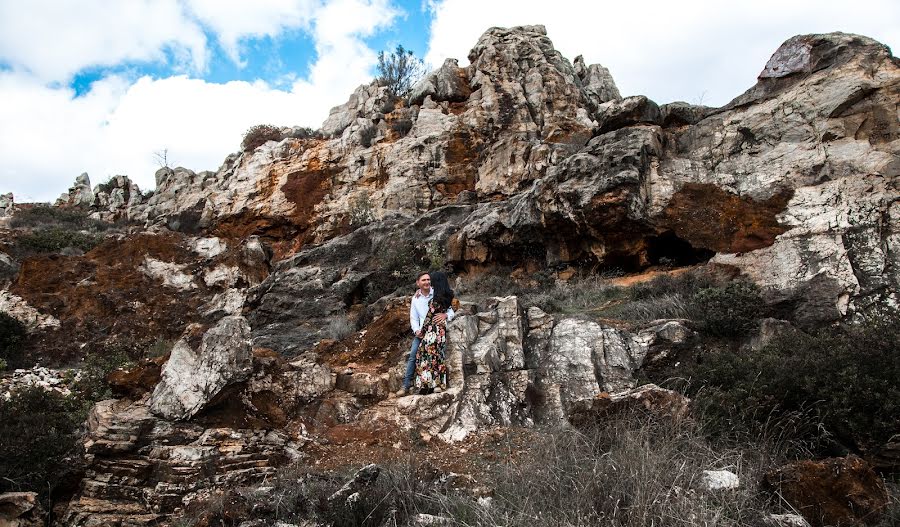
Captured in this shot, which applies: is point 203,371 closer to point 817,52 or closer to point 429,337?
point 429,337

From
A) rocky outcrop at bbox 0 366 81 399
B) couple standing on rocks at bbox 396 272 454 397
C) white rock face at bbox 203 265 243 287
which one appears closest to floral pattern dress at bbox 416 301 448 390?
couple standing on rocks at bbox 396 272 454 397

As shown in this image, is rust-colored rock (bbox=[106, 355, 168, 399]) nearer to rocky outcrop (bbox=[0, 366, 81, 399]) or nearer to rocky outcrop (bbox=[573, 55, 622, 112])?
rocky outcrop (bbox=[0, 366, 81, 399])

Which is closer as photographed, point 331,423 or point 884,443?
point 884,443

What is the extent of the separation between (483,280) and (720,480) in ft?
28.7

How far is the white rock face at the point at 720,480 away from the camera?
137 inches

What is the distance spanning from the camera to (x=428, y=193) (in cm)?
1764

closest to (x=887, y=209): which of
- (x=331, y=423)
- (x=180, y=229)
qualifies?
(x=331, y=423)

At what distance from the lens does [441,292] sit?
706cm

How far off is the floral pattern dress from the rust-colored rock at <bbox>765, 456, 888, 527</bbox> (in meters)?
3.86

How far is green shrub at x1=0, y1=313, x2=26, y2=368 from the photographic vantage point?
11.7 meters

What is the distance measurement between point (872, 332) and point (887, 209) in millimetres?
3930

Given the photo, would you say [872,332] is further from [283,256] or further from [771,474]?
[283,256]

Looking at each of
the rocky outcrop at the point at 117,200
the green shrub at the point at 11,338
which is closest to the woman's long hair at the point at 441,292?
the green shrub at the point at 11,338

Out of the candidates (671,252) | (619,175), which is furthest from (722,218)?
(619,175)
